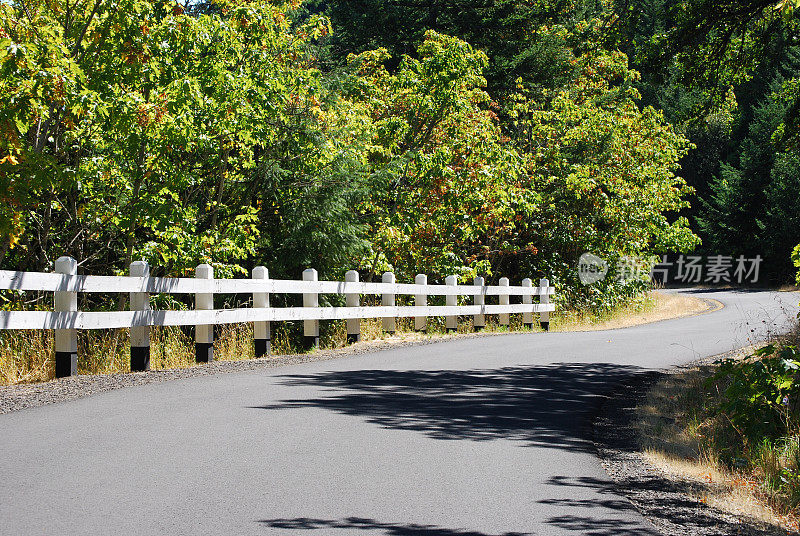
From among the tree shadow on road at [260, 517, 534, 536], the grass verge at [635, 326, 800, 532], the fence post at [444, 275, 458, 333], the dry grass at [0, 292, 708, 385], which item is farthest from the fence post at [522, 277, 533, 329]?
the tree shadow on road at [260, 517, 534, 536]

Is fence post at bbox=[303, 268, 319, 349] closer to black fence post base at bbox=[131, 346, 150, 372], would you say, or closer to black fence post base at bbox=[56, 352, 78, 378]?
black fence post base at bbox=[131, 346, 150, 372]

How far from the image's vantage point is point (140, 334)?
38.3 ft

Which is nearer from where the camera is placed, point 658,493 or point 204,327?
point 658,493

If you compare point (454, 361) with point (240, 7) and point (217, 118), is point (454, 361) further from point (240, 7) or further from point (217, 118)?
point (240, 7)

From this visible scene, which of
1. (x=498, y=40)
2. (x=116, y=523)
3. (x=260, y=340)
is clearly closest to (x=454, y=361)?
(x=260, y=340)

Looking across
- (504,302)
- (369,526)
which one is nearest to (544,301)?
(504,302)

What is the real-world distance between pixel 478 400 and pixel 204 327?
4935 millimetres

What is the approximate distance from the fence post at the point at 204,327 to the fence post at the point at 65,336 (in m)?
2.29

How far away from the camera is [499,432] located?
7871 mm

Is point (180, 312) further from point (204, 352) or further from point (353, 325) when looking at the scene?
point (353, 325)

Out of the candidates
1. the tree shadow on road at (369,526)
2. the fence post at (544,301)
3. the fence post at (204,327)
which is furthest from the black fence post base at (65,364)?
the fence post at (544,301)

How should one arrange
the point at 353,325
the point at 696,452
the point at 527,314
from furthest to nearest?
the point at 527,314 < the point at 353,325 < the point at 696,452

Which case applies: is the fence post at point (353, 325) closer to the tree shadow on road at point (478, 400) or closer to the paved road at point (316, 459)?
the tree shadow on road at point (478, 400)

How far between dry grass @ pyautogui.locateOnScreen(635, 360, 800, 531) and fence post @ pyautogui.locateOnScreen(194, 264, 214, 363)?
20.3ft
